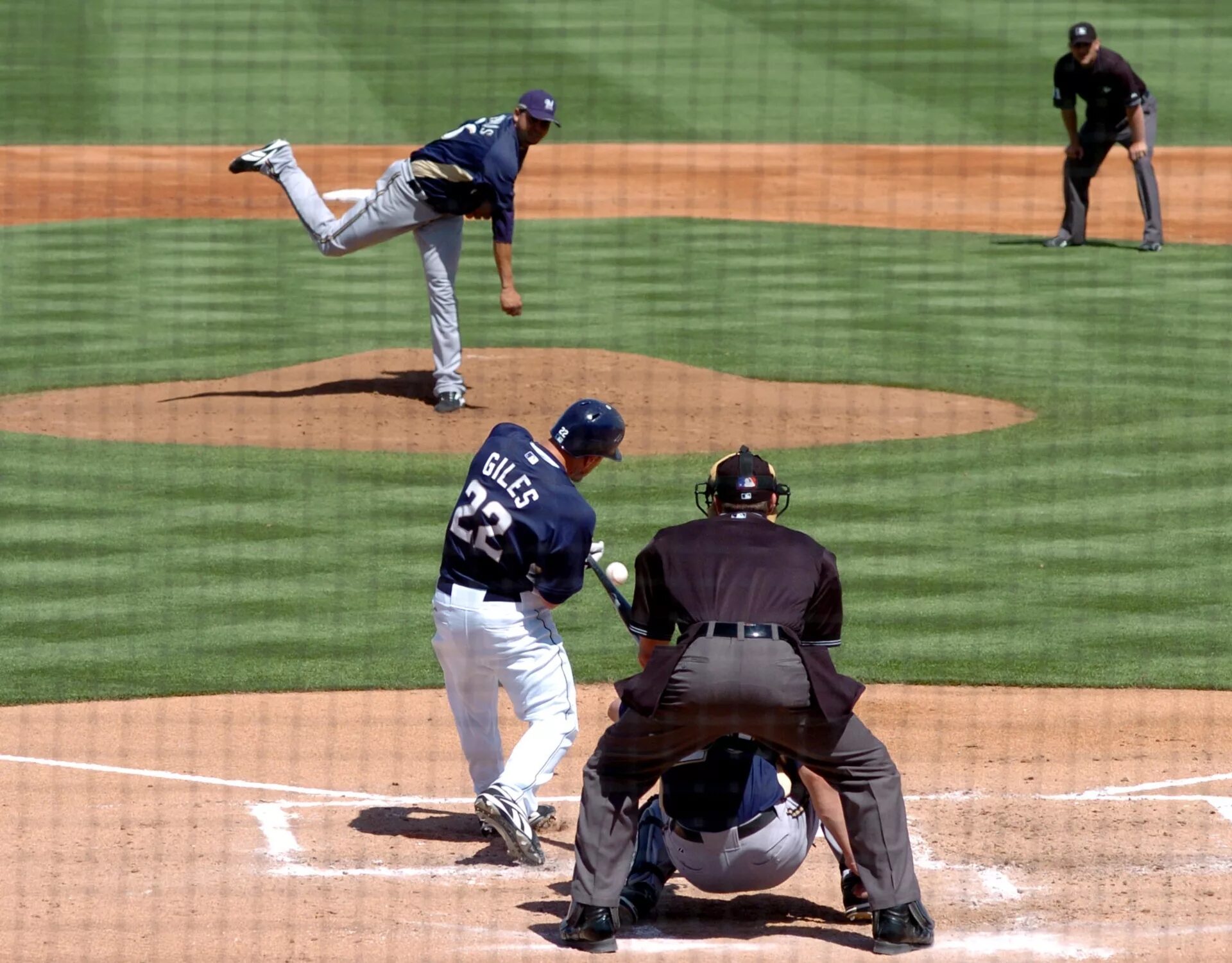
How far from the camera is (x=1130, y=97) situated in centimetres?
1927

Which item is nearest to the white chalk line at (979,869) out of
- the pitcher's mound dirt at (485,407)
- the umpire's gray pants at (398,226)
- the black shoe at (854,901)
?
the black shoe at (854,901)

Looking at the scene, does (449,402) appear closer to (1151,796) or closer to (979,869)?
(1151,796)

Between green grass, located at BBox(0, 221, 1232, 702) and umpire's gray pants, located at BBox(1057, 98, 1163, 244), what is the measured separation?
1.25 ft

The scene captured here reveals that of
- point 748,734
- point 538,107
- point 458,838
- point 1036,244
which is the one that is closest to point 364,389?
point 538,107

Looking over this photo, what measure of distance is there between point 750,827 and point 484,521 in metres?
1.29

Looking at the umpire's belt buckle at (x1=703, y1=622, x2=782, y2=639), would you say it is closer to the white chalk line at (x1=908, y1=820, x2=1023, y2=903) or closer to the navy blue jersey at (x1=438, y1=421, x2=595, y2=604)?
the navy blue jersey at (x1=438, y1=421, x2=595, y2=604)

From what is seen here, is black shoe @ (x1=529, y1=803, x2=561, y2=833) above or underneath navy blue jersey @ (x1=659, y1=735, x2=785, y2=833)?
underneath

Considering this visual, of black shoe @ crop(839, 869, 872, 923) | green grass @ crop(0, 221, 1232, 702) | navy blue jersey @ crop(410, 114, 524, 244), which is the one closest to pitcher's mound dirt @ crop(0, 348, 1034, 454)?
green grass @ crop(0, 221, 1232, 702)

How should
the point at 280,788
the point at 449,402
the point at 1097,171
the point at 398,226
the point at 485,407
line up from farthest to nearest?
the point at 1097,171, the point at 485,407, the point at 449,402, the point at 398,226, the point at 280,788

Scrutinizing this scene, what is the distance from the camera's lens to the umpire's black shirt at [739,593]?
535cm

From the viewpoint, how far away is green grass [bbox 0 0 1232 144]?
102 feet

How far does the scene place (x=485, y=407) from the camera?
538 inches

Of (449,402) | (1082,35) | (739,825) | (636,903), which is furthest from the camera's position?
(1082,35)

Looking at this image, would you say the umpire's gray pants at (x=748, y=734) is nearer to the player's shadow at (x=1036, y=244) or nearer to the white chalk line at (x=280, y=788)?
the white chalk line at (x=280, y=788)
